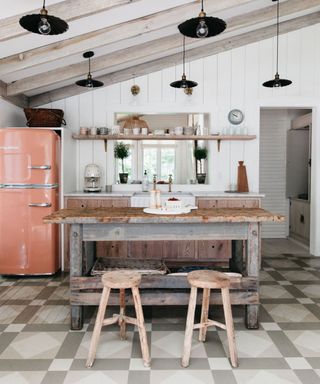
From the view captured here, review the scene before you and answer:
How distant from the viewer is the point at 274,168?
713cm

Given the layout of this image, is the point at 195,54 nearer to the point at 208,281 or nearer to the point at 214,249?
the point at 214,249

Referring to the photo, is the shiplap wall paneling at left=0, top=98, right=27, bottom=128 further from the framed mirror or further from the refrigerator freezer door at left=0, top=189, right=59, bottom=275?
the framed mirror

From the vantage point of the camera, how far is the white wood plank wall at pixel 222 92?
5441 millimetres

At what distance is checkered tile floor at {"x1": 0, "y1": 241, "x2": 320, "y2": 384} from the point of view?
7.46 ft

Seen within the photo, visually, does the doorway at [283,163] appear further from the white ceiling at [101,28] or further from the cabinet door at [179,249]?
the cabinet door at [179,249]

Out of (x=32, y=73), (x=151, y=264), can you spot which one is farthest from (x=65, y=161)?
(x=151, y=264)

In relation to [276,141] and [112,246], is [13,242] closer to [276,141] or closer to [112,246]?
[112,246]

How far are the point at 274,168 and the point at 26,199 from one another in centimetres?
470

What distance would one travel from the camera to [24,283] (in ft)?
14.0

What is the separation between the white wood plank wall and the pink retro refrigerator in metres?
1.06

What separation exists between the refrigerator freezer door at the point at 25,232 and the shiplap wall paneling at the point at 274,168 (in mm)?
4254

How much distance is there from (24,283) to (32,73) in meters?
2.53

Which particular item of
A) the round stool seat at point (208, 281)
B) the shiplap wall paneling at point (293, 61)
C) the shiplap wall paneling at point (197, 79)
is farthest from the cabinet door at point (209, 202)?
the round stool seat at point (208, 281)

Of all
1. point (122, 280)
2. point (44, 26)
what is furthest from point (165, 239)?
point (44, 26)
